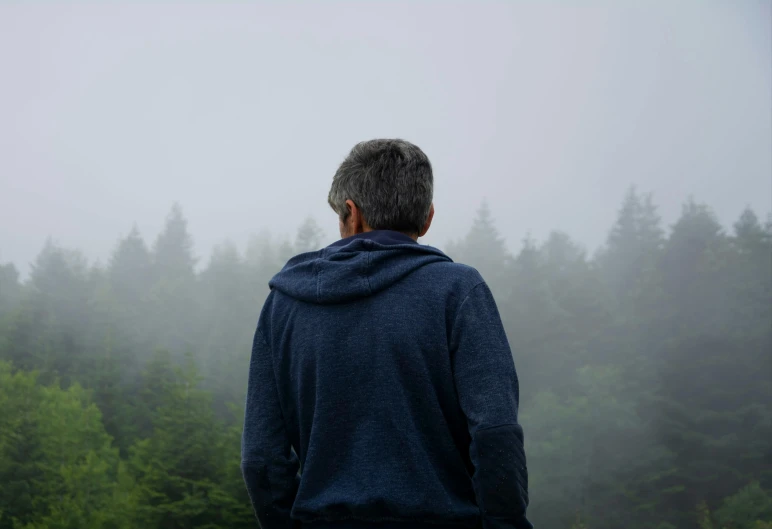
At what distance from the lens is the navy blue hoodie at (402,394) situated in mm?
1268

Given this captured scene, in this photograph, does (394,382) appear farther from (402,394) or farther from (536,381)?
(536,381)

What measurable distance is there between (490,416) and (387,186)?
0.53m

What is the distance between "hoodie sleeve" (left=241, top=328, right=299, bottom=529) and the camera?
1.46 metres

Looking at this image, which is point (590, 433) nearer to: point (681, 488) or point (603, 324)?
point (681, 488)

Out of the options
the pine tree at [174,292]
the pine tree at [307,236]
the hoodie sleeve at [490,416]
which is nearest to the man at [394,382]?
the hoodie sleeve at [490,416]

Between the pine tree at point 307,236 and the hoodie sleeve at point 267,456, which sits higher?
the pine tree at point 307,236

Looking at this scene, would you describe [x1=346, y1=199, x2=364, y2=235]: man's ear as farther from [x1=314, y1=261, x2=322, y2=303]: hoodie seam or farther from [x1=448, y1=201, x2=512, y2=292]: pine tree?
[x1=448, y1=201, x2=512, y2=292]: pine tree

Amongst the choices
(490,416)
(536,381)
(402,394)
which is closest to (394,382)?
(402,394)

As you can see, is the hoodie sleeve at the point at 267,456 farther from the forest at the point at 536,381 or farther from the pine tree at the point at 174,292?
the pine tree at the point at 174,292

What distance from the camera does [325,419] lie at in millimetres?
1354

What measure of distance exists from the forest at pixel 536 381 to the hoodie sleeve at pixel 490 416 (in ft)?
68.5

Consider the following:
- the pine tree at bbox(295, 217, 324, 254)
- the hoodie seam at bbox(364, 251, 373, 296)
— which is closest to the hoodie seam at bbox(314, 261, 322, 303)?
the hoodie seam at bbox(364, 251, 373, 296)

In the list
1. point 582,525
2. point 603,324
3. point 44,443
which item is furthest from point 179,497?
point 603,324

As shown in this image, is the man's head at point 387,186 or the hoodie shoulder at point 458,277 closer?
the hoodie shoulder at point 458,277
